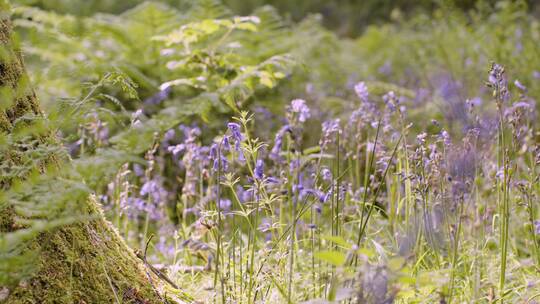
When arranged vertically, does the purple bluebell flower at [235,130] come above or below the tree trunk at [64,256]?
above

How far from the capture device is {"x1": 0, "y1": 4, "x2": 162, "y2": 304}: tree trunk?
163cm

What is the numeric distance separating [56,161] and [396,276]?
3.62 feet

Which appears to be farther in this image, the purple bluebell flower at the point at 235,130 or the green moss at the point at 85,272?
the purple bluebell flower at the point at 235,130

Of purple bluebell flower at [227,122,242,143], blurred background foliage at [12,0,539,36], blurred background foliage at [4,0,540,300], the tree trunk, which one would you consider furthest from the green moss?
blurred background foliage at [12,0,539,36]

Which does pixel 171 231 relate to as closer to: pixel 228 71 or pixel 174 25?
pixel 228 71

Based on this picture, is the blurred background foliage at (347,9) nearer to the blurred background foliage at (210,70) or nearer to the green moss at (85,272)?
the blurred background foliage at (210,70)

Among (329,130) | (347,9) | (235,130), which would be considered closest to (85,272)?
(235,130)

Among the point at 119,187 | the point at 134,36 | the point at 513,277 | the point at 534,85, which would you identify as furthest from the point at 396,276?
the point at 534,85

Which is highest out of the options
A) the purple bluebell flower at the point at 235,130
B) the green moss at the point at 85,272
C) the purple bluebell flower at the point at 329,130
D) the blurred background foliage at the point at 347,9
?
the purple bluebell flower at the point at 235,130

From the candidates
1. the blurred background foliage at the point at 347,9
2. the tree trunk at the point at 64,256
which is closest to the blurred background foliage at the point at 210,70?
the tree trunk at the point at 64,256

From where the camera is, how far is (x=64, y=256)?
1746mm

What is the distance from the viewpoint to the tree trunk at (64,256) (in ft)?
5.35

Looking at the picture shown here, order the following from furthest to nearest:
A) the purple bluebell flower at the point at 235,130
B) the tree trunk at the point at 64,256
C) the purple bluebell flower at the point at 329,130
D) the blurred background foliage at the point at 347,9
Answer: the blurred background foliage at the point at 347,9 → the purple bluebell flower at the point at 329,130 → the purple bluebell flower at the point at 235,130 → the tree trunk at the point at 64,256

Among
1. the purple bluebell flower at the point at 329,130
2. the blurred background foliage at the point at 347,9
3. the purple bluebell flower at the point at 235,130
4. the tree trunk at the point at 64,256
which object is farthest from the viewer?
the blurred background foliage at the point at 347,9
